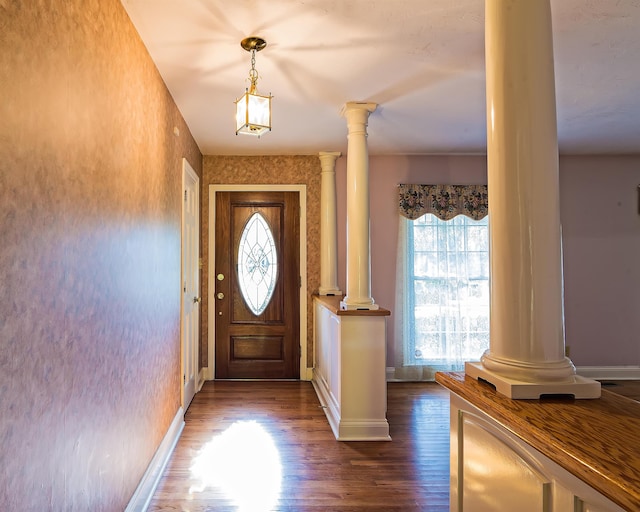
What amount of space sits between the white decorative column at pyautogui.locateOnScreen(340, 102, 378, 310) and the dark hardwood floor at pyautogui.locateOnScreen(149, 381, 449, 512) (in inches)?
39.8

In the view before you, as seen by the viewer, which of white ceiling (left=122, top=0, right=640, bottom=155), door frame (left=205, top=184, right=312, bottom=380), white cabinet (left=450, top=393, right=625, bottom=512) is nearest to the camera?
white cabinet (left=450, top=393, right=625, bottom=512)

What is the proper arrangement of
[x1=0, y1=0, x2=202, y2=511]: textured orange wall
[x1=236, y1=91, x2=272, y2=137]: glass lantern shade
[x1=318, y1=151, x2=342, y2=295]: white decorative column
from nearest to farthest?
[x1=0, y1=0, x2=202, y2=511]: textured orange wall
[x1=236, y1=91, x2=272, y2=137]: glass lantern shade
[x1=318, y1=151, x2=342, y2=295]: white decorative column

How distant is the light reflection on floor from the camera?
2.31 meters

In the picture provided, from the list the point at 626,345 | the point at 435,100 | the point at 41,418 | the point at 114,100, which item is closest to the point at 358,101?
the point at 435,100

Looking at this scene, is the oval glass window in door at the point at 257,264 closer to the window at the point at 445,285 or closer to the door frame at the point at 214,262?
the door frame at the point at 214,262

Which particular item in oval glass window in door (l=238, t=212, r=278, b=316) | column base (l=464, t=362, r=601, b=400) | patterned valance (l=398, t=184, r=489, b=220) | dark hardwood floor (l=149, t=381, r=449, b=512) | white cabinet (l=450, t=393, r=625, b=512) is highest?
patterned valance (l=398, t=184, r=489, b=220)

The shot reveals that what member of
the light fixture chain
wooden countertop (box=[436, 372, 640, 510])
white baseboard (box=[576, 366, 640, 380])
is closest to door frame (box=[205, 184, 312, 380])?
the light fixture chain

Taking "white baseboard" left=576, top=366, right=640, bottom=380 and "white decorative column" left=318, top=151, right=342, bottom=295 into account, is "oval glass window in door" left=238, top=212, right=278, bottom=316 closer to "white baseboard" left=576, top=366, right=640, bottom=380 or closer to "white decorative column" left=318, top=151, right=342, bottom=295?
"white decorative column" left=318, top=151, right=342, bottom=295

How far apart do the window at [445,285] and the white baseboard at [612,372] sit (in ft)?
3.86

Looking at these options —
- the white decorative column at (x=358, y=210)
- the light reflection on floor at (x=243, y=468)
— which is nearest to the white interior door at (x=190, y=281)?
the light reflection on floor at (x=243, y=468)

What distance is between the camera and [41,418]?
121 centimetres

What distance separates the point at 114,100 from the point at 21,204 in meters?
0.91

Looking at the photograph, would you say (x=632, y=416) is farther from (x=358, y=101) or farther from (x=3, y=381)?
(x=358, y=101)

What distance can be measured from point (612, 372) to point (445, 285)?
2.07 meters
